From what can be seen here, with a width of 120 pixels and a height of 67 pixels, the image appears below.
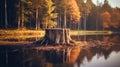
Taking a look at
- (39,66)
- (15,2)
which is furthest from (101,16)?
(39,66)

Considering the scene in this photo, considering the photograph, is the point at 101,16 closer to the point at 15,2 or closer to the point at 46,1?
the point at 46,1

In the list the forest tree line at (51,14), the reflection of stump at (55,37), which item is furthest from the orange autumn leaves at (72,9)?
the reflection of stump at (55,37)

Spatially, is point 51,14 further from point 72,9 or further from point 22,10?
point 72,9

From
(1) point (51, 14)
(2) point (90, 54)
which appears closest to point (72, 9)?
(1) point (51, 14)

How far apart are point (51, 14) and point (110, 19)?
9916 millimetres

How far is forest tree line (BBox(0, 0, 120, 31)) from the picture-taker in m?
29.7

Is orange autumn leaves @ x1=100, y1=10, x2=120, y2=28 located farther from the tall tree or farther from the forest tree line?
the tall tree

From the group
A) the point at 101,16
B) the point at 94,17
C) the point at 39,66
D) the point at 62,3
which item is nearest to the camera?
the point at 39,66

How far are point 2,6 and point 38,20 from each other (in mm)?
5103

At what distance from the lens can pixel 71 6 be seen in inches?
1448

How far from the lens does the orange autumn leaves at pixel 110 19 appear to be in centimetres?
3283

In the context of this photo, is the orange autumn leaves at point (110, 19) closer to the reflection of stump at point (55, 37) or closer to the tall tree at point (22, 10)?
the tall tree at point (22, 10)

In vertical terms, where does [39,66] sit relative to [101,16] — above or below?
below

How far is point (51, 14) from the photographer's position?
30.9 m
